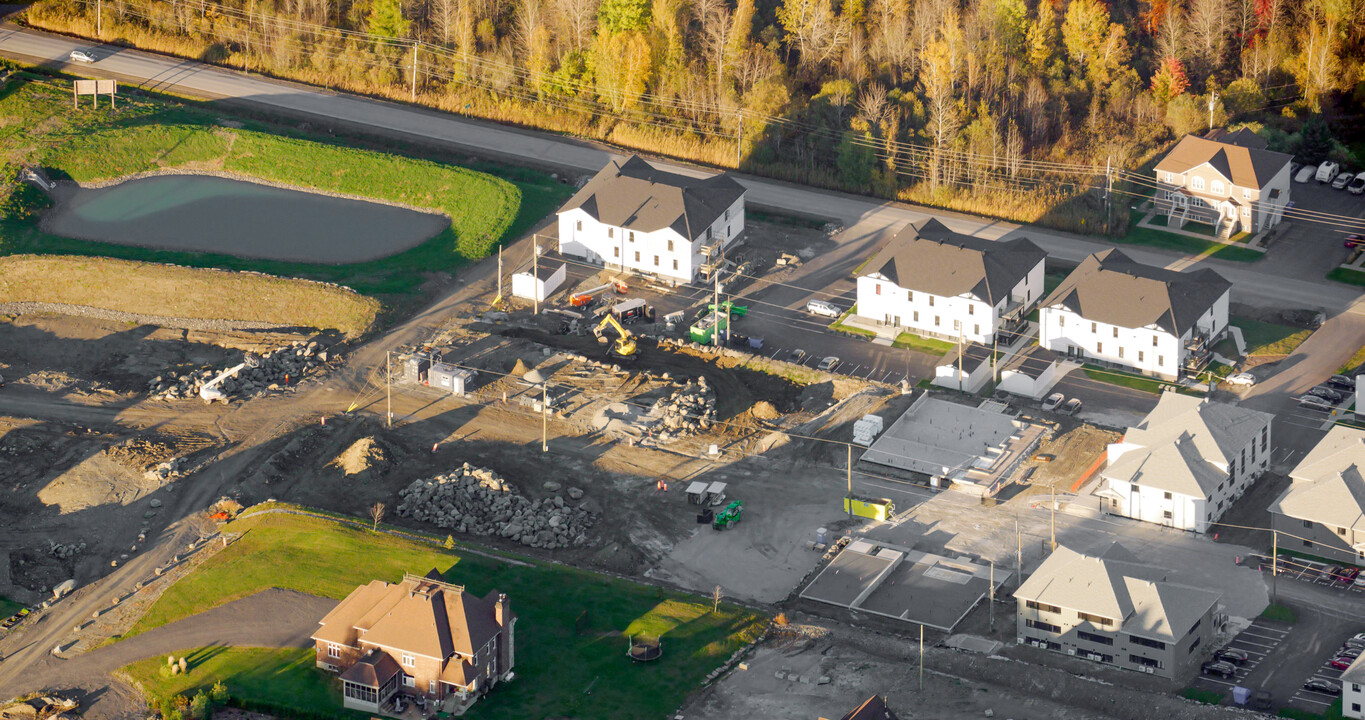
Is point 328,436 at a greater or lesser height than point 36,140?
lesser

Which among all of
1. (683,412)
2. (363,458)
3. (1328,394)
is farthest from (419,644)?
(1328,394)

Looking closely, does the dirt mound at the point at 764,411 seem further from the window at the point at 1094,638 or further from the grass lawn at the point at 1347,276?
the grass lawn at the point at 1347,276

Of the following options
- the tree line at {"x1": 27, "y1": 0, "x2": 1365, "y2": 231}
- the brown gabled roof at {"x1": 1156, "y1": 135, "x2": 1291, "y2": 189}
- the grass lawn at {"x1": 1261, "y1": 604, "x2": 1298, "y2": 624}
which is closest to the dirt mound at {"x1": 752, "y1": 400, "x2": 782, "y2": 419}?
the grass lawn at {"x1": 1261, "y1": 604, "x2": 1298, "y2": 624}

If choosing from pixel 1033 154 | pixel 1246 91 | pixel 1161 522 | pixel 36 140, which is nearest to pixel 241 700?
pixel 1161 522

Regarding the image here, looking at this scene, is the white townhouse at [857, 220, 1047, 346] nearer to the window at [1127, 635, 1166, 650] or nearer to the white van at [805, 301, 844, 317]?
the white van at [805, 301, 844, 317]

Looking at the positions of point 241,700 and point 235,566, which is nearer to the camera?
point 241,700

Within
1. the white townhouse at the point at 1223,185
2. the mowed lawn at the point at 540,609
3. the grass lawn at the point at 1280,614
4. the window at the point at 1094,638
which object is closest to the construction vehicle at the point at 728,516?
the mowed lawn at the point at 540,609

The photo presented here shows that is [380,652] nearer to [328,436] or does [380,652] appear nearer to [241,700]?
[241,700]
